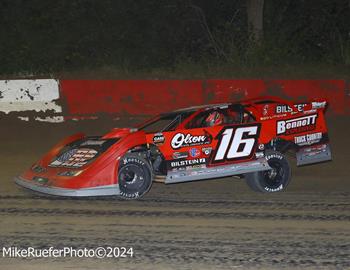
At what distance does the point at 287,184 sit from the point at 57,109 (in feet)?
20.5

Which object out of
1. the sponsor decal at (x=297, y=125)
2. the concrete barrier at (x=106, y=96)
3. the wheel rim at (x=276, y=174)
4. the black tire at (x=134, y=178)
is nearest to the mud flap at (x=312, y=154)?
the sponsor decal at (x=297, y=125)

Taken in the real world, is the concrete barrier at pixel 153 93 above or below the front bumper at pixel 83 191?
above

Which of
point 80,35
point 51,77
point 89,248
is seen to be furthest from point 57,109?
point 89,248

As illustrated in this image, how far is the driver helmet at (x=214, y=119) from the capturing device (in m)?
9.14

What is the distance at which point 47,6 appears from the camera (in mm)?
19297

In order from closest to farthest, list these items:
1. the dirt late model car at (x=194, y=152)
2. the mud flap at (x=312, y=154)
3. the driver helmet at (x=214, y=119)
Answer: the dirt late model car at (x=194, y=152) → the driver helmet at (x=214, y=119) → the mud flap at (x=312, y=154)

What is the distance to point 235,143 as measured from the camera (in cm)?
903

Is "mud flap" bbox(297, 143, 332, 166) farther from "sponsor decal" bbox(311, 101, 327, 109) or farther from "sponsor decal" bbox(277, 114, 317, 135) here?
"sponsor decal" bbox(311, 101, 327, 109)

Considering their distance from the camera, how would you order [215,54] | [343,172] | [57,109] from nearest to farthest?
[343,172] → [57,109] → [215,54]

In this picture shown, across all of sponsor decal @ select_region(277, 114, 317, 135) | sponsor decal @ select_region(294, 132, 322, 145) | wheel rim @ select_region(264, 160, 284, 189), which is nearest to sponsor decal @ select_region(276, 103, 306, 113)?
sponsor decal @ select_region(277, 114, 317, 135)

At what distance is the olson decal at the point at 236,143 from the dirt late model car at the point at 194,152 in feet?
0.04

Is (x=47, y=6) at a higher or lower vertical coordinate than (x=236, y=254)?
higher

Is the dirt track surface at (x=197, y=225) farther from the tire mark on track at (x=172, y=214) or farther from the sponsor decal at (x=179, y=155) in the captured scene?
the sponsor decal at (x=179, y=155)

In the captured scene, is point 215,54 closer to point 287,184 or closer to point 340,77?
point 340,77
